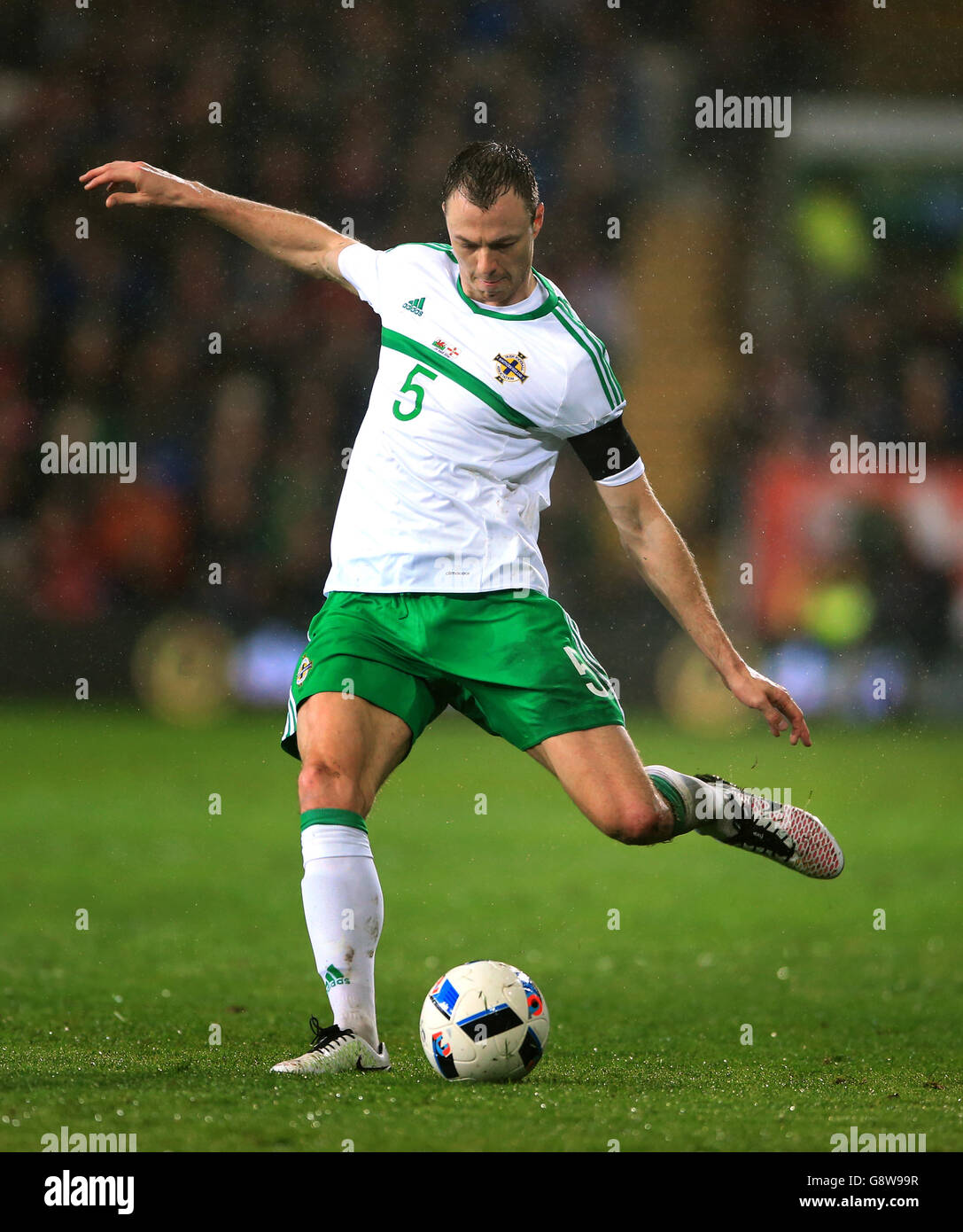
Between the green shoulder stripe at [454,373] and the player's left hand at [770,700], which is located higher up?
the green shoulder stripe at [454,373]

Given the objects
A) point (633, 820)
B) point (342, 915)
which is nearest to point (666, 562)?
point (633, 820)

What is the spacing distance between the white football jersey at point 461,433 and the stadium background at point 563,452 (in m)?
3.42

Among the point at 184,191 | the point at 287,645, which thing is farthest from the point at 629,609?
the point at 184,191

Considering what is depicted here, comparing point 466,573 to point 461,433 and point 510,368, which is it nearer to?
point 461,433

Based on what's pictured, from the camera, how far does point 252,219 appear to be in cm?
481

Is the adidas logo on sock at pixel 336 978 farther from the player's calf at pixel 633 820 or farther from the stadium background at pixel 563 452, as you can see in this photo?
the stadium background at pixel 563 452

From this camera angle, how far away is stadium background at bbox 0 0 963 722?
1284cm

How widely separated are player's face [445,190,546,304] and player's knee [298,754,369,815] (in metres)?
1.30

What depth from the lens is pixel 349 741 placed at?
425 cm

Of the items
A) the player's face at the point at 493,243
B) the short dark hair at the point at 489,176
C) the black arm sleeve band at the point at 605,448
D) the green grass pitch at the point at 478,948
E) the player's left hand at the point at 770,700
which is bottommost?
the green grass pitch at the point at 478,948

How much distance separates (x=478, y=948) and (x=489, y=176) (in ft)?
10.9

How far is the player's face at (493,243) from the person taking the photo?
168 inches

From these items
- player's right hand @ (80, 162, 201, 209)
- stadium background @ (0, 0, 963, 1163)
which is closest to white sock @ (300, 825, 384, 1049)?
player's right hand @ (80, 162, 201, 209)

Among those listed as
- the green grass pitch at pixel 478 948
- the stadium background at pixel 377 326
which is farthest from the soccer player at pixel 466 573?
the stadium background at pixel 377 326
